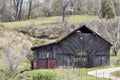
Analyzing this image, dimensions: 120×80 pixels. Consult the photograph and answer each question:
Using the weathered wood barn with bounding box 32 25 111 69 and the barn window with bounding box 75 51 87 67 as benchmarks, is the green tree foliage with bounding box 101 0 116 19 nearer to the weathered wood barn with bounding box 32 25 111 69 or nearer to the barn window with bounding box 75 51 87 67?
the weathered wood barn with bounding box 32 25 111 69

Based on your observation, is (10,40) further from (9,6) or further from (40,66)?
(9,6)

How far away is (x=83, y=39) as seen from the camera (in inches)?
2468

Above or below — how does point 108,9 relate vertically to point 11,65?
above

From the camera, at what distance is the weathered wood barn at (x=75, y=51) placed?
60.7 metres

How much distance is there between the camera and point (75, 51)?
61938 mm

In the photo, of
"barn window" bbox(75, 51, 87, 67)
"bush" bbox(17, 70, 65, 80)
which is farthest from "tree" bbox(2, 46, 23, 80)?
"barn window" bbox(75, 51, 87, 67)

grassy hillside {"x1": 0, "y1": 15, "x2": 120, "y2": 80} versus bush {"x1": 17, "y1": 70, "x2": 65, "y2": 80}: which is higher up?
grassy hillside {"x1": 0, "y1": 15, "x2": 120, "y2": 80}

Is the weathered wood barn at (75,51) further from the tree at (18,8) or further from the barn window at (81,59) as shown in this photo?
the tree at (18,8)

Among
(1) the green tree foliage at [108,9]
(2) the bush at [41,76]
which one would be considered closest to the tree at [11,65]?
(2) the bush at [41,76]

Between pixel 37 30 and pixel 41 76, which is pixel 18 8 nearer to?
pixel 37 30

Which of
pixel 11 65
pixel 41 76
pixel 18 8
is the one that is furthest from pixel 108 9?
pixel 41 76

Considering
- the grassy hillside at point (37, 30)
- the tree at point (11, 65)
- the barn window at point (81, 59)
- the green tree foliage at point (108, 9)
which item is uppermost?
the green tree foliage at point (108, 9)

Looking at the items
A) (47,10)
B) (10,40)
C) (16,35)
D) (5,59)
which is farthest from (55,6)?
(5,59)

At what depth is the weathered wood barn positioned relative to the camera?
6066cm
